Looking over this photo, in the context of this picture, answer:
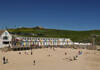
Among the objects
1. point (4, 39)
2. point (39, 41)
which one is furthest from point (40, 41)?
point (4, 39)

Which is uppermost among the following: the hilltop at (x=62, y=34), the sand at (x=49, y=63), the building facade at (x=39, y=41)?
the hilltop at (x=62, y=34)

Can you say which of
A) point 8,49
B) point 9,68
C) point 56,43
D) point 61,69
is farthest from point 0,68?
point 56,43

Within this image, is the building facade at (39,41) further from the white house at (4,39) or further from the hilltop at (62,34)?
the hilltop at (62,34)

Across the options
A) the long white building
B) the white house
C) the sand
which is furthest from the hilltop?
the sand

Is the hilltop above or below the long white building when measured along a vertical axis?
above

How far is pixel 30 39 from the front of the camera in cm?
4519

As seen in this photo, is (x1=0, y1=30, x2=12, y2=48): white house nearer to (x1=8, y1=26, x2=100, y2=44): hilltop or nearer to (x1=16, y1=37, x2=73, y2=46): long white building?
(x1=16, y1=37, x2=73, y2=46): long white building

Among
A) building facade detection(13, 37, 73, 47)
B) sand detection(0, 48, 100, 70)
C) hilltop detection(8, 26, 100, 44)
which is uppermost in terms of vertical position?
hilltop detection(8, 26, 100, 44)

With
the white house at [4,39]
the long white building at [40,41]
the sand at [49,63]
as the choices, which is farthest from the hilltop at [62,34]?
the sand at [49,63]

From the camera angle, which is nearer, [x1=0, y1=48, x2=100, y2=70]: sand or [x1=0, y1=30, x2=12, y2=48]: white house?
[x1=0, y1=48, x2=100, y2=70]: sand

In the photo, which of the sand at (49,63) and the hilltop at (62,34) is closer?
the sand at (49,63)

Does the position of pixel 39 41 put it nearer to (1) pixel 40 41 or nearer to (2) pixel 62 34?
(1) pixel 40 41

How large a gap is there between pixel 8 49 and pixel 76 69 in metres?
25.7

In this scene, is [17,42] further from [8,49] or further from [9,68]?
[9,68]
